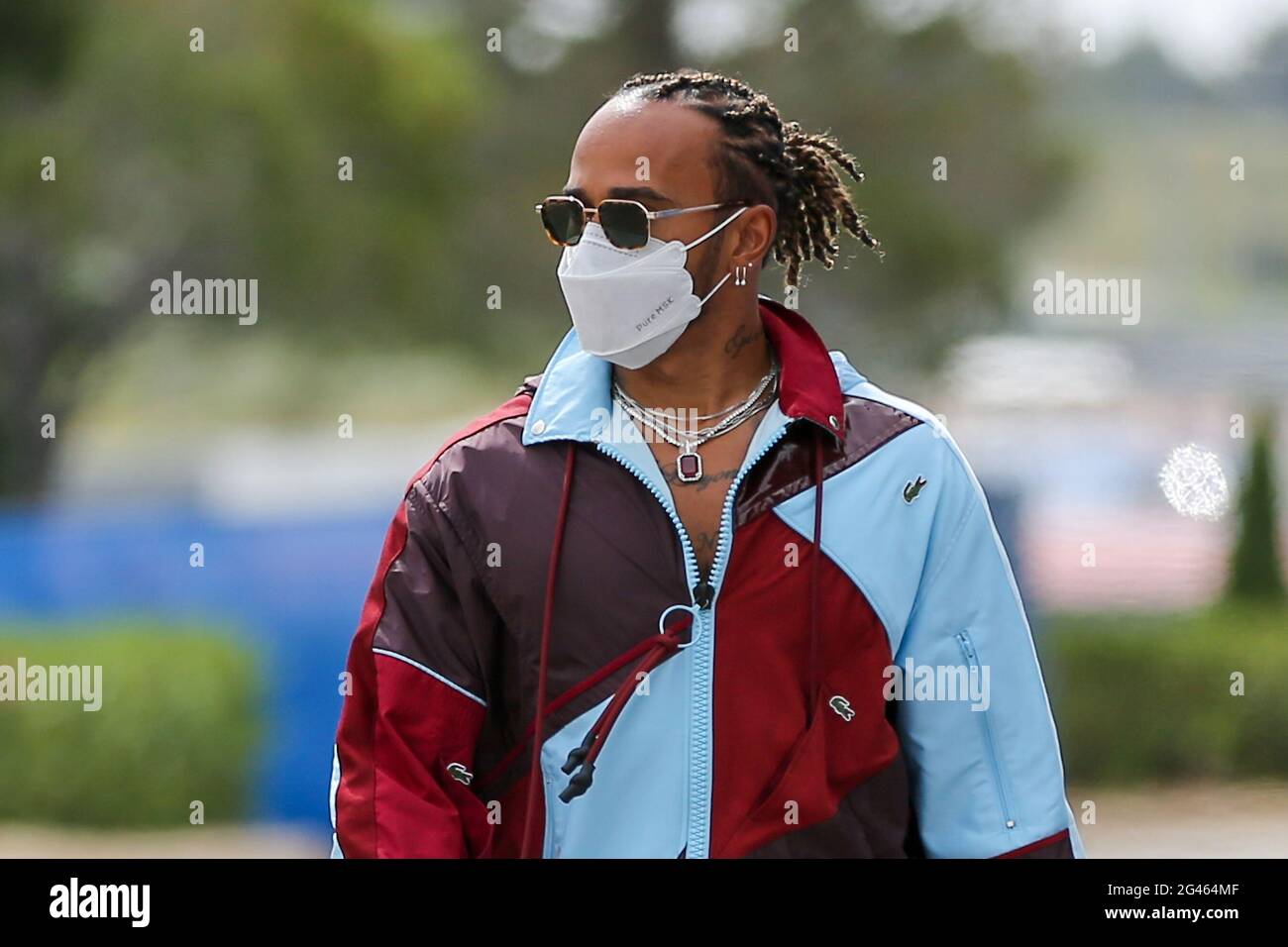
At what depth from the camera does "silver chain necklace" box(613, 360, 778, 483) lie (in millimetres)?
2338

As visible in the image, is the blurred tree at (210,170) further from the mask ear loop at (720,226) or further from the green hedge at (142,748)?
the mask ear loop at (720,226)

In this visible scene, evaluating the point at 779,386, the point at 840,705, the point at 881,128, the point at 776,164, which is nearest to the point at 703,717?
the point at 840,705

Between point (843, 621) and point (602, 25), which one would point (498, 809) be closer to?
point (843, 621)

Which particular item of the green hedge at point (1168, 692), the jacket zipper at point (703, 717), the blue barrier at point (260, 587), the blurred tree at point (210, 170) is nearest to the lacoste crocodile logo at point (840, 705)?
the jacket zipper at point (703, 717)

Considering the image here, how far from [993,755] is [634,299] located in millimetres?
830

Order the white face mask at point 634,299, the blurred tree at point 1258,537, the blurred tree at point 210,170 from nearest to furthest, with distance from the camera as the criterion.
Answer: the white face mask at point 634,299, the blurred tree at point 1258,537, the blurred tree at point 210,170

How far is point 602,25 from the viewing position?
7965mm

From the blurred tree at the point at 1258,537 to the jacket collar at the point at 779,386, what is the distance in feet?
15.7

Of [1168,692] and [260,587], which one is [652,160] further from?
[260,587]

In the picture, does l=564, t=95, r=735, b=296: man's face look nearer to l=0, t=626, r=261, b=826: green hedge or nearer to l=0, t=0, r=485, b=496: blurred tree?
l=0, t=626, r=261, b=826: green hedge

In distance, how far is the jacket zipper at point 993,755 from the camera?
2.28 m

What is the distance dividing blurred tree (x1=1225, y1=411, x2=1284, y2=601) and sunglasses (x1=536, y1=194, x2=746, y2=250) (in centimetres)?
498
